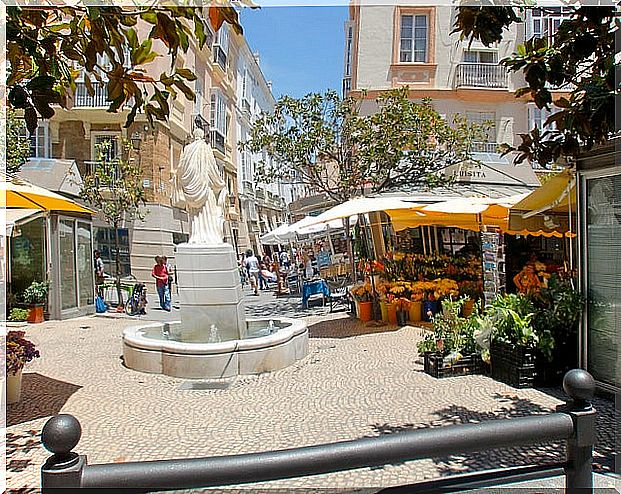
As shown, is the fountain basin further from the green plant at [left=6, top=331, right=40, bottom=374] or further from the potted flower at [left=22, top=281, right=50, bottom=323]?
the potted flower at [left=22, top=281, right=50, bottom=323]

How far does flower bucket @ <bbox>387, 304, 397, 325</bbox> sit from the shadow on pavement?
20.6 ft

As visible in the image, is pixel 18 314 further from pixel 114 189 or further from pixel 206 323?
pixel 206 323

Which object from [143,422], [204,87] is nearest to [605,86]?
[143,422]

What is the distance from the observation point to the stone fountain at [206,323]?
6973 millimetres

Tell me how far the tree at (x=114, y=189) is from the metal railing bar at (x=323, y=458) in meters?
16.0

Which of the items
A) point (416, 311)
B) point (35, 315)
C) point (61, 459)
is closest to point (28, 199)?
point (61, 459)

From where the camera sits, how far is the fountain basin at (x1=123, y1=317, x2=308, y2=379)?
6887mm

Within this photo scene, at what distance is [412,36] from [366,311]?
35.5 ft

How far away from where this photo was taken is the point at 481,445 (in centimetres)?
132

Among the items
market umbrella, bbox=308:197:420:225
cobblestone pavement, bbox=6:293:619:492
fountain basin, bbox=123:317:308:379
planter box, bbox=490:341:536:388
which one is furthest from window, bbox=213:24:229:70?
planter box, bbox=490:341:536:388

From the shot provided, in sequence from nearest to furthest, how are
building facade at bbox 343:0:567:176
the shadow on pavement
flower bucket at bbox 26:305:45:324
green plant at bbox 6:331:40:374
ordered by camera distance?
the shadow on pavement, green plant at bbox 6:331:40:374, flower bucket at bbox 26:305:45:324, building facade at bbox 343:0:567:176

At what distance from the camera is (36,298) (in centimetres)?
1291

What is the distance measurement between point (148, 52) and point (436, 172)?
12.6m

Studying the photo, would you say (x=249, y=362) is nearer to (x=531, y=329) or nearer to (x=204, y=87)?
(x=531, y=329)
